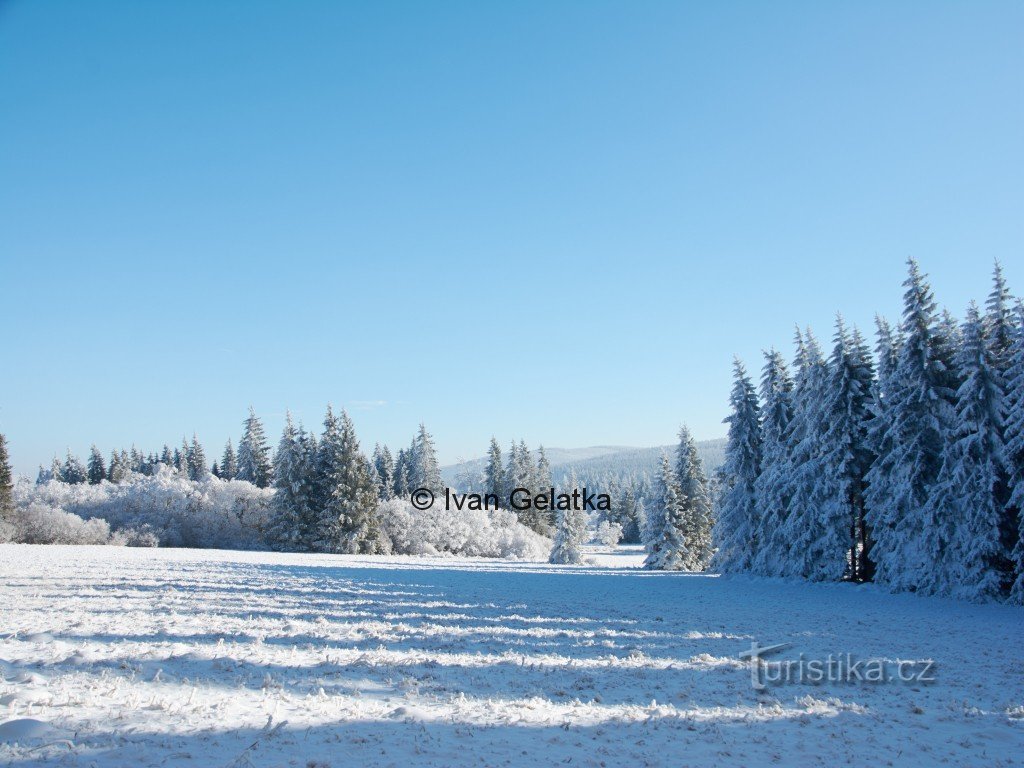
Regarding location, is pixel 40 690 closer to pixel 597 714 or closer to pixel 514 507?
pixel 597 714

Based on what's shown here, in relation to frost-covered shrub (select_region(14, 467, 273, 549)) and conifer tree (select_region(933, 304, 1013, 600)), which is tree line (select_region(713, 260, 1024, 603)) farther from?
frost-covered shrub (select_region(14, 467, 273, 549))

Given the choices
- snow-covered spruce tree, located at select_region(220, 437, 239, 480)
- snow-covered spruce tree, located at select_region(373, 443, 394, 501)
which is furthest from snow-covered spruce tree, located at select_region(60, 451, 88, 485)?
snow-covered spruce tree, located at select_region(373, 443, 394, 501)

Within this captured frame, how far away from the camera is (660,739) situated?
8.34m

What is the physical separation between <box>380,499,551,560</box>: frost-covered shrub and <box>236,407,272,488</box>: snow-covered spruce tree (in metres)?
21.5

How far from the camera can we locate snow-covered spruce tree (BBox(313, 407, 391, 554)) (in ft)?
183

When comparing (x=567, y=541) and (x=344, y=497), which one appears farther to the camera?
Answer: (x=567, y=541)

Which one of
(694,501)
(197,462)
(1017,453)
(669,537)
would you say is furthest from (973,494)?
(197,462)

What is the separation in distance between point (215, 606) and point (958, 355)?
32.5 metres

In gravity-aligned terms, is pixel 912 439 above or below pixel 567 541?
above

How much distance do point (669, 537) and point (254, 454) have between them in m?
55.2

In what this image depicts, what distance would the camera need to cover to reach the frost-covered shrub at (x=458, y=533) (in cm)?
6556

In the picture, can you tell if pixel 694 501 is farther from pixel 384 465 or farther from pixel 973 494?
pixel 384 465

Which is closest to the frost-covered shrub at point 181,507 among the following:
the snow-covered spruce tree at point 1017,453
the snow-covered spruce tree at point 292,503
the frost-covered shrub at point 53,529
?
the snow-covered spruce tree at point 292,503

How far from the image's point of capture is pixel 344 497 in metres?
56.3
